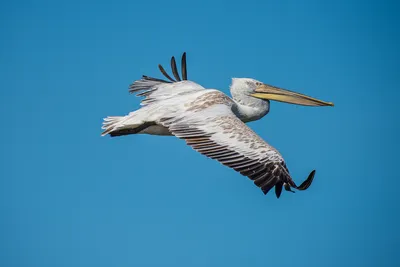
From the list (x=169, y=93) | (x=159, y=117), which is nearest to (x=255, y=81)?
(x=169, y=93)

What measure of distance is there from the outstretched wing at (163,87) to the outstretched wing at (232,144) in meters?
1.79

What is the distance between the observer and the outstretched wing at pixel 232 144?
39.2 ft

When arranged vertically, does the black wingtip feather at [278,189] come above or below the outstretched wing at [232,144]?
below

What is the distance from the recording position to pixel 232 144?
12.5 metres

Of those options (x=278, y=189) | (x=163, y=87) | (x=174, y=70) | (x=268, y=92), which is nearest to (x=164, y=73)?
(x=174, y=70)

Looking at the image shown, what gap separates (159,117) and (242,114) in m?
1.93

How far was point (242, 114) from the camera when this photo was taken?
587 inches

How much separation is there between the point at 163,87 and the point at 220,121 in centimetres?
317

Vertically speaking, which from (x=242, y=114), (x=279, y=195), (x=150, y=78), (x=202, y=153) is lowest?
(x=279, y=195)

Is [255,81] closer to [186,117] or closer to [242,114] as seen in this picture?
[242,114]

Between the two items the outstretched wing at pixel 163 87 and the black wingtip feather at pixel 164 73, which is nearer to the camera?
the outstretched wing at pixel 163 87

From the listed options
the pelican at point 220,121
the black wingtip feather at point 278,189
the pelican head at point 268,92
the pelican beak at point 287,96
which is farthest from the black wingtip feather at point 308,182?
the pelican beak at point 287,96

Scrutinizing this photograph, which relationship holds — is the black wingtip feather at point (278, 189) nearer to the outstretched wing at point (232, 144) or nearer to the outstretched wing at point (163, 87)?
the outstretched wing at point (232, 144)

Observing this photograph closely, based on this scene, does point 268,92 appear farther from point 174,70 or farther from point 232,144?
point 174,70
